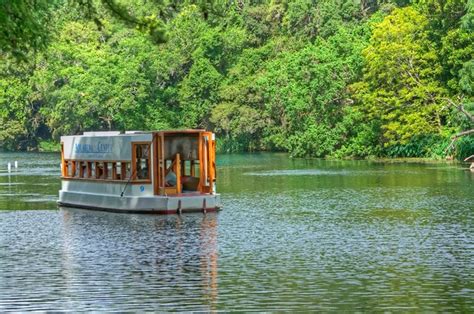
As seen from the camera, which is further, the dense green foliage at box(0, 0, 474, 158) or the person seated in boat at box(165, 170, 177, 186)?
the dense green foliage at box(0, 0, 474, 158)

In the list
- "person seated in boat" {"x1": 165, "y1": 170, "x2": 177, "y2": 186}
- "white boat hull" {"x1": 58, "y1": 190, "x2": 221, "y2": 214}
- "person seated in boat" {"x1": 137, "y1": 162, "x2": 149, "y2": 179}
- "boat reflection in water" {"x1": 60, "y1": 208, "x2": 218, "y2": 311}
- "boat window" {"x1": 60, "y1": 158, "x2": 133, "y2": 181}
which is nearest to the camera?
"boat reflection in water" {"x1": 60, "y1": 208, "x2": 218, "y2": 311}

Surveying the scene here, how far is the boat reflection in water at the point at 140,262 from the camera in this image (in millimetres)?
24203

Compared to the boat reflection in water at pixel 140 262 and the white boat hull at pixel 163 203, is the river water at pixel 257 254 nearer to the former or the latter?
the boat reflection in water at pixel 140 262

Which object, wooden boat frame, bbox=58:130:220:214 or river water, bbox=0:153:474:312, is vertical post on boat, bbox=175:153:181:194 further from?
river water, bbox=0:153:474:312

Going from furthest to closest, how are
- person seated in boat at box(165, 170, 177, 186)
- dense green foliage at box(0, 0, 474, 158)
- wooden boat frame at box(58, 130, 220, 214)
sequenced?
dense green foliage at box(0, 0, 474, 158) → person seated in boat at box(165, 170, 177, 186) → wooden boat frame at box(58, 130, 220, 214)

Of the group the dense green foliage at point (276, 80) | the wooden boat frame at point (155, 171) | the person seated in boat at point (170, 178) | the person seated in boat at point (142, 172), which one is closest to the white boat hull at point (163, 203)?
the wooden boat frame at point (155, 171)

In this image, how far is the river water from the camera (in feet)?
78.7

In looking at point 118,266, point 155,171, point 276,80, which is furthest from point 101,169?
point 276,80

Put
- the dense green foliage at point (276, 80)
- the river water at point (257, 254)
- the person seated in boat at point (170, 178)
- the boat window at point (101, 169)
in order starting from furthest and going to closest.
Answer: the dense green foliage at point (276, 80) → the boat window at point (101, 169) → the person seated in boat at point (170, 178) → the river water at point (257, 254)

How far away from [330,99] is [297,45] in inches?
961

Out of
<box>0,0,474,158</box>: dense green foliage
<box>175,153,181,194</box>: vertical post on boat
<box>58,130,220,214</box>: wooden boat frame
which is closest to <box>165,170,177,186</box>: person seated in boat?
<box>58,130,220,214</box>: wooden boat frame

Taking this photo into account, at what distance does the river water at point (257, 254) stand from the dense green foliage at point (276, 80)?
27065 millimetres

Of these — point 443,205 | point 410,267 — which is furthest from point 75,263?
point 443,205

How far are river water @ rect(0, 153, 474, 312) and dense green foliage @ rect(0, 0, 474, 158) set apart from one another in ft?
88.8
